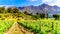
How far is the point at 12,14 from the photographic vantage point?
87.4m

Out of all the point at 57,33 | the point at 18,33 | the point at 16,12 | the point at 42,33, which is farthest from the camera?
the point at 16,12

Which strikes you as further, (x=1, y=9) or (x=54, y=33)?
(x=1, y=9)

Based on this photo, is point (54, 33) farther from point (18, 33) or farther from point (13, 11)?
point (13, 11)

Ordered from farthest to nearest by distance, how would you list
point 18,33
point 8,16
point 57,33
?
point 8,16, point 18,33, point 57,33

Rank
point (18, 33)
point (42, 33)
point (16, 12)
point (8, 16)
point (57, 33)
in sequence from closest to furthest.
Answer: point (57, 33) → point (42, 33) → point (18, 33) → point (8, 16) → point (16, 12)

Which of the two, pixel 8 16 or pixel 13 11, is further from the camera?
pixel 13 11

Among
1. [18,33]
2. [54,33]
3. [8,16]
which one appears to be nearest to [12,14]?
[8,16]

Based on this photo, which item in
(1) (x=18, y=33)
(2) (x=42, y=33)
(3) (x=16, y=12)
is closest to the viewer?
(2) (x=42, y=33)

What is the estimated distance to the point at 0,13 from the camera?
281ft

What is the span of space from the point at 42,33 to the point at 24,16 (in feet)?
200

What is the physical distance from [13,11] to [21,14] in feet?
9.87

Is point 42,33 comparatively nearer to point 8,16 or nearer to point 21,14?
point 8,16

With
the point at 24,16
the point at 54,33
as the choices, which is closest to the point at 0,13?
the point at 24,16

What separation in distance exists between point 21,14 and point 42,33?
65082mm
